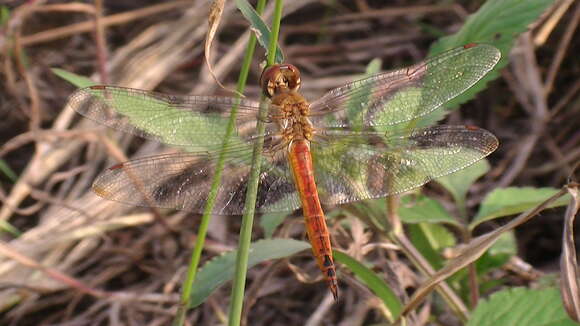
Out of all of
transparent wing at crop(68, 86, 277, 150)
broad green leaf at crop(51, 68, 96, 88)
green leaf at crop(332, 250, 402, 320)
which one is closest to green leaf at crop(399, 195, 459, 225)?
green leaf at crop(332, 250, 402, 320)

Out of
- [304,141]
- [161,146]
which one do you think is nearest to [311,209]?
[304,141]

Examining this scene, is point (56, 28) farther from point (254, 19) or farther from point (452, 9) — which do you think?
point (254, 19)

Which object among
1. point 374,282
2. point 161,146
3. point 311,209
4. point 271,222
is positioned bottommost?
point 374,282

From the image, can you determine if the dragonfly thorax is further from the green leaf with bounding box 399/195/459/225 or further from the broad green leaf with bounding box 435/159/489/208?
the broad green leaf with bounding box 435/159/489/208

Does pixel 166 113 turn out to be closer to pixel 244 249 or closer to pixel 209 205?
pixel 209 205

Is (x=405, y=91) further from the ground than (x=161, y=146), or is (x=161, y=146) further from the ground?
(x=161, y=146)
